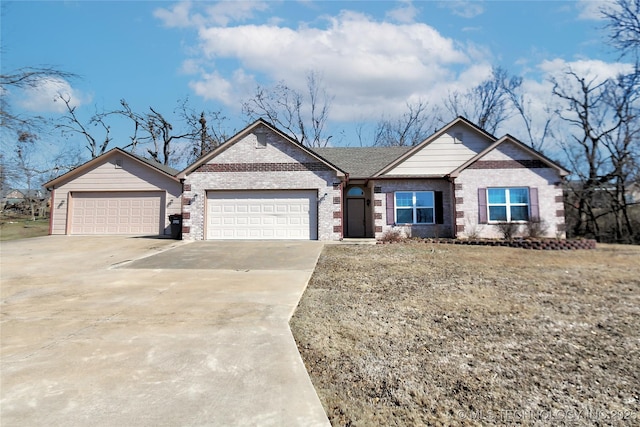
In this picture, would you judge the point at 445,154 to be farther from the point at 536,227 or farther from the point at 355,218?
the point at 355,218

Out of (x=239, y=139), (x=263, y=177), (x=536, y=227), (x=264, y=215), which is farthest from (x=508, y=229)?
(x=239, y=139)

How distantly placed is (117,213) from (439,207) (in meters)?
15.6

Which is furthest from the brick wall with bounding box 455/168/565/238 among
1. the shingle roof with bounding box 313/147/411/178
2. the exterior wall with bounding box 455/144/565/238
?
the shingle roof with bounding box 313/147/411/178

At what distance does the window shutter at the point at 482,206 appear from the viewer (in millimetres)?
15914

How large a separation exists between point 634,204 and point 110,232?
2775cm

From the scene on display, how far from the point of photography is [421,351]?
437cm

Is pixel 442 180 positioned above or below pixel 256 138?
below

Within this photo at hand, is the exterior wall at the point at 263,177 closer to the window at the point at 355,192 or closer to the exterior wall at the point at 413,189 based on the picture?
the exterior wall at the point at 413,189

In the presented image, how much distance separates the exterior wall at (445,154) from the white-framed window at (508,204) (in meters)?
2.07

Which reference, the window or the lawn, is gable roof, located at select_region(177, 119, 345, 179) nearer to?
the window

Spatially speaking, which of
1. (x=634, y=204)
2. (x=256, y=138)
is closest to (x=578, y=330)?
(x=256, y=138)

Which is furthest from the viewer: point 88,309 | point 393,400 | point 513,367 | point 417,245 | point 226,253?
point 417,245

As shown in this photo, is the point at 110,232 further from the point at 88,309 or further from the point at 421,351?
the point at 421,351

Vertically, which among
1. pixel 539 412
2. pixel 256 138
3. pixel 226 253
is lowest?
pixel 539 412
